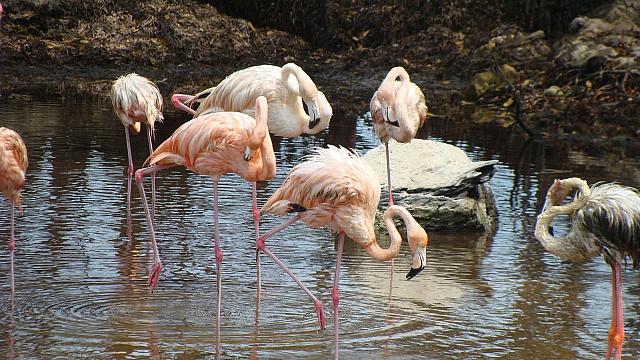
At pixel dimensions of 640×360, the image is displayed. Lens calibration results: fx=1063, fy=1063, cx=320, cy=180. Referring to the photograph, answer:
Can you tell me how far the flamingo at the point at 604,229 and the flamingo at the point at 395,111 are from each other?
224 cm

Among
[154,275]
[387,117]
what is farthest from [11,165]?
[387,117]

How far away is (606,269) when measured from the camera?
736 centimetres

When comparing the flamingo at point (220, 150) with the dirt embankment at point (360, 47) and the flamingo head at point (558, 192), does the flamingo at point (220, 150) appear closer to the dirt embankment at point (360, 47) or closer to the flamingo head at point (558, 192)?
the flamingo head at point (558, 192)

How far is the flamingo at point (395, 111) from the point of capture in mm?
8062

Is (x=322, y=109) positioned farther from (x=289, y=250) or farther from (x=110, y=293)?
(x=110, y=293)

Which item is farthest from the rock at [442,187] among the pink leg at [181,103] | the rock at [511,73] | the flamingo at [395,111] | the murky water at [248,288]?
the rock at [511,73]

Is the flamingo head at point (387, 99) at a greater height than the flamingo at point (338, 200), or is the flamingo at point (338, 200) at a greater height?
the flamingo head at point (387, 99)

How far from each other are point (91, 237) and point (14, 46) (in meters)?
11.3

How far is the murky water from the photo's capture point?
5574 mm

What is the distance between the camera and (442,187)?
27.4 feet

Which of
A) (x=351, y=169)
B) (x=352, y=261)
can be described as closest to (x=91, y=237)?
(x=352, y=261)

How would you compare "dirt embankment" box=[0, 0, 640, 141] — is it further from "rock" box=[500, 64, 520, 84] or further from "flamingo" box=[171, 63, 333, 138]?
"flamingo" box=[171, 63, 333, 138]

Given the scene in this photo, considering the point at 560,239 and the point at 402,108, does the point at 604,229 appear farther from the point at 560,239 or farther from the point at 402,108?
the point at 402,108

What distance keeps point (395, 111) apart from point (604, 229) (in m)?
2.91
